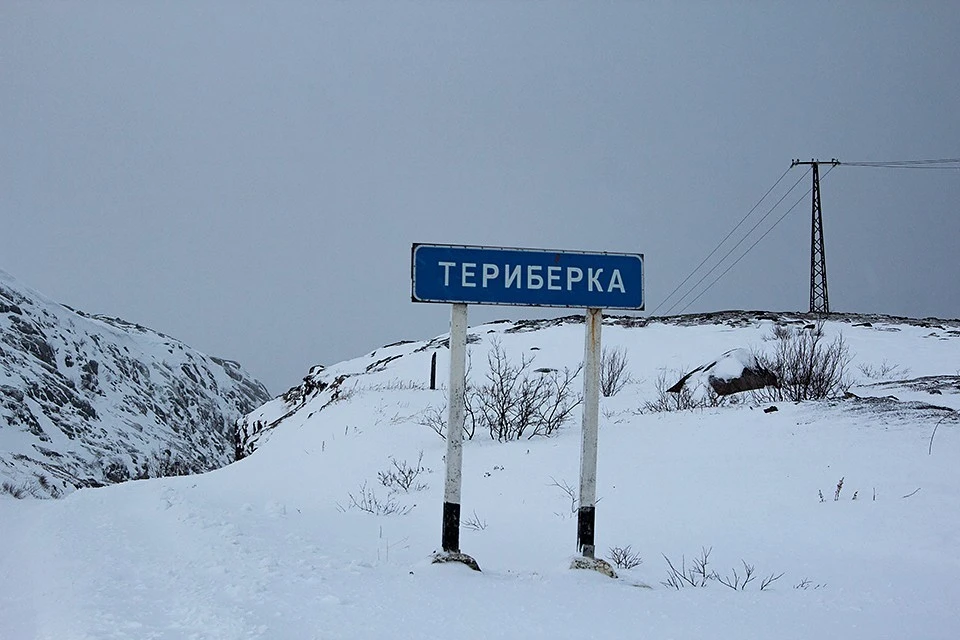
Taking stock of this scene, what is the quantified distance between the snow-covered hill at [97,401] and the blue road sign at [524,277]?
1170cm

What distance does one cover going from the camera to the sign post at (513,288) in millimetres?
5602

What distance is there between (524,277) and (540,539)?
2.97 m

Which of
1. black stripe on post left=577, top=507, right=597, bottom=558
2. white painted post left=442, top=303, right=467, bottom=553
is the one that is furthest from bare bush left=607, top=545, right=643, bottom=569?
white painted post left=442, top=303, right=467, bottom=553

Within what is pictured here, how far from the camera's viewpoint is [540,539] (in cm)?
723

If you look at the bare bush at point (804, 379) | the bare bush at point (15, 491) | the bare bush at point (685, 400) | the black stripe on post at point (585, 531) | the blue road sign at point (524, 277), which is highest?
the blue road sign at point (524, 277)

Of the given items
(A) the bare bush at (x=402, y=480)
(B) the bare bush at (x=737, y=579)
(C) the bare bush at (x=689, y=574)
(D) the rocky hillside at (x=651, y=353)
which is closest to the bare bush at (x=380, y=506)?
(A) the bare bush at (x=402, y=480)

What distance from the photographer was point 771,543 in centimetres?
662

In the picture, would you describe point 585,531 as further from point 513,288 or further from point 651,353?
point 651,353

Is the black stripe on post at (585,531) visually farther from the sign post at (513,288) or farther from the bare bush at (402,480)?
the bare bush at (402,480)

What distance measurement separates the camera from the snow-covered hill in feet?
103

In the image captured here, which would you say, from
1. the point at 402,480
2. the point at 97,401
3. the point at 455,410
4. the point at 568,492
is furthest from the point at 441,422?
the point at 97,401

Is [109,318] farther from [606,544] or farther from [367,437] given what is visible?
[606,544]

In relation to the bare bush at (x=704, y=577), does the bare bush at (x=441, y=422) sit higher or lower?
higher

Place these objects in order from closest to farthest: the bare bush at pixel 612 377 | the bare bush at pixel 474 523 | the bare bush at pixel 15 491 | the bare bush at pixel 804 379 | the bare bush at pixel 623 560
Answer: the bare bush at pixel 623 560
the bare bush at pixel 474 523
the bare bush at pixel 15 491
the bare bush at pixel 804 379
the bare bush at pixel 612 377
